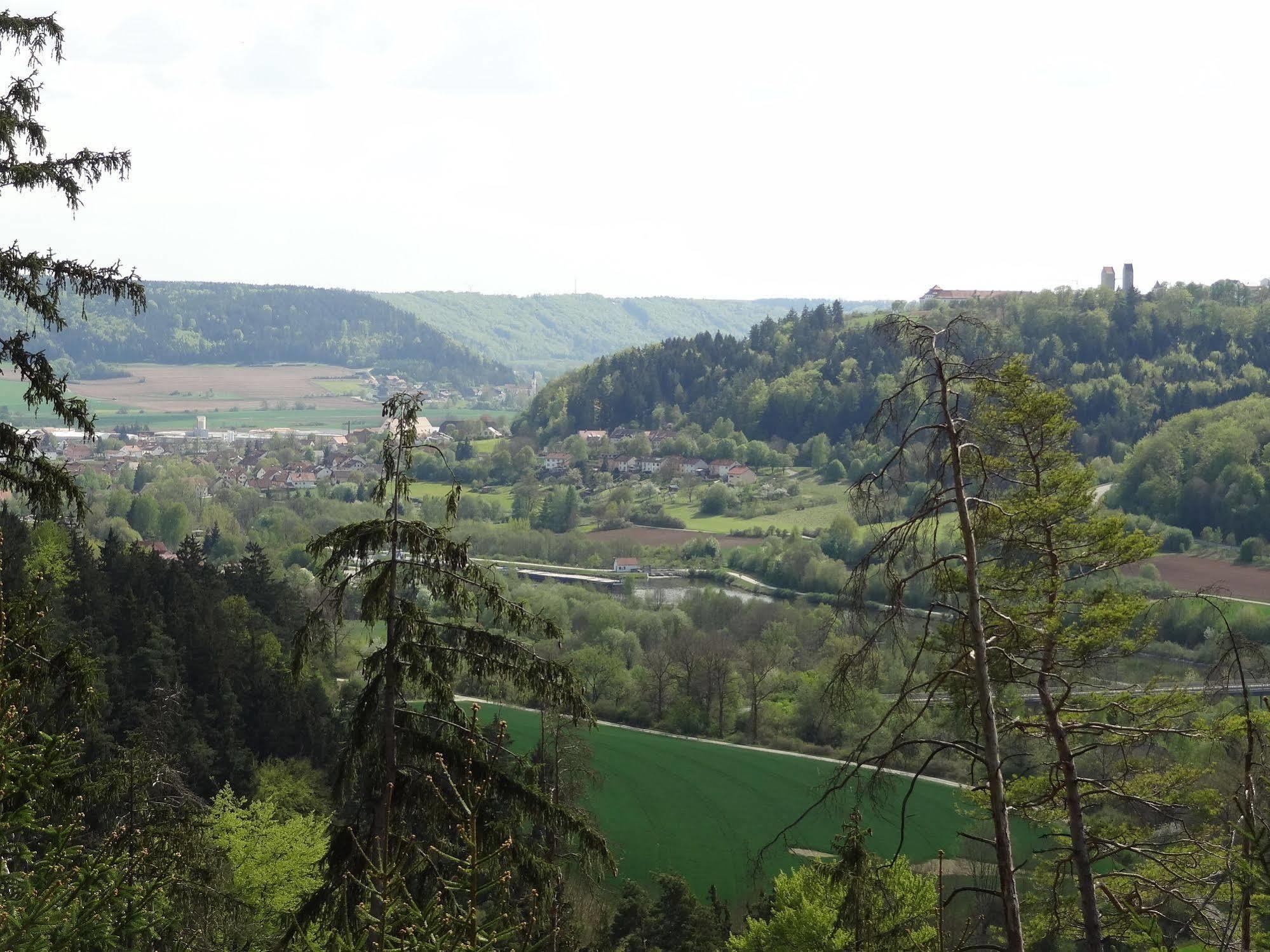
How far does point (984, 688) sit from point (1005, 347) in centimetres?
9725

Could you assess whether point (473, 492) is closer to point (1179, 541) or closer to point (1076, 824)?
point (1179, 541)

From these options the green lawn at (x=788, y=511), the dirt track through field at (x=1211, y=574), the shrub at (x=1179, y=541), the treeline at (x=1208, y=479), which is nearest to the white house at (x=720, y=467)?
the green lawn at (x=788, y=511)

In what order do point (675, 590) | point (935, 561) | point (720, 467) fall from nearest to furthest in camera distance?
point (935, 561), point (675, 590), point (720, 467)

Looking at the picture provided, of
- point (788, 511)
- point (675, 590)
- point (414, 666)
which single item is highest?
point (414, 666)

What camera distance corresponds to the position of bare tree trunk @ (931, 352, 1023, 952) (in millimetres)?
6752

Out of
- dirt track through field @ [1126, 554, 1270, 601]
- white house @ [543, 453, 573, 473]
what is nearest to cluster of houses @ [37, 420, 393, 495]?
white house @ [543, 453, 573, 473]

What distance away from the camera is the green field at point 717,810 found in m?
31.2

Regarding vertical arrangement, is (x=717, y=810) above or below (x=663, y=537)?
above

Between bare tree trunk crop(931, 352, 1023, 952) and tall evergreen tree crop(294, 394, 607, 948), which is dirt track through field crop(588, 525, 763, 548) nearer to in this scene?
tall evergreen tree crop(294, 394, 607, 948)

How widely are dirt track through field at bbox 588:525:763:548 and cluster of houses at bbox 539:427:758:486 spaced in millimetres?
17651

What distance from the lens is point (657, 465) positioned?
401ft

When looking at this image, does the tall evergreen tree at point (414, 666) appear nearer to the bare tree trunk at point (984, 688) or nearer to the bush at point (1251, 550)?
the bare tree trunk at point (984, 688)

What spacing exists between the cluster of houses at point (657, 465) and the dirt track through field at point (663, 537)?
17.7 meters

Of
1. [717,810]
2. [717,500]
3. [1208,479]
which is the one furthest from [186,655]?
[717,500]
